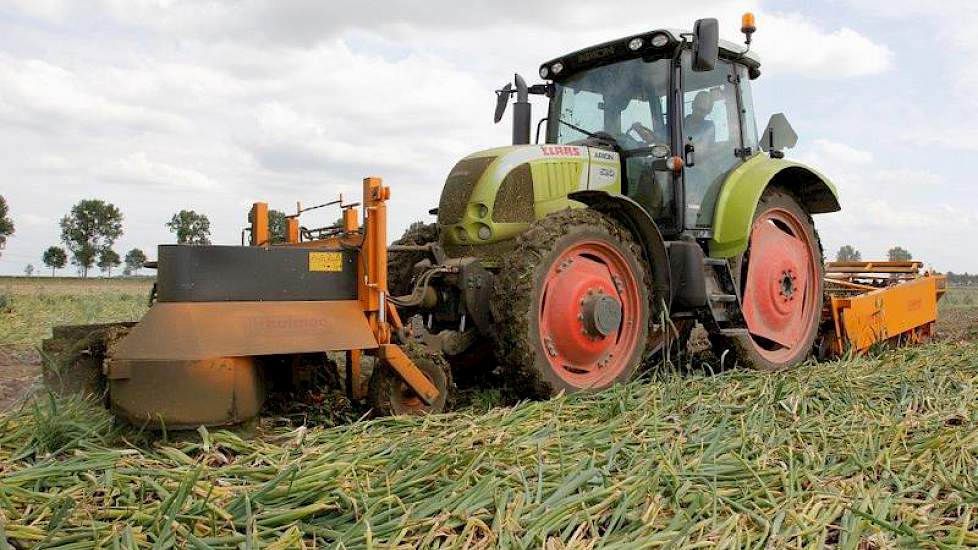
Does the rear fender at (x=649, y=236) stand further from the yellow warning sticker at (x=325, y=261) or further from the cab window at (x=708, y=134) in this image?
the yellow warning sticker at (x=325, y=261)

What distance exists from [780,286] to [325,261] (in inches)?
156

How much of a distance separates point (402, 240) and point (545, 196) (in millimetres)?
1151

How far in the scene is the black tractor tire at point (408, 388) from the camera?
13.5 feet

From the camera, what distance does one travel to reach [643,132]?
239 inches

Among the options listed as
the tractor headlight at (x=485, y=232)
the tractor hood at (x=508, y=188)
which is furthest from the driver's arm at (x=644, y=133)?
the tractor headlight at (x=485, y=232)

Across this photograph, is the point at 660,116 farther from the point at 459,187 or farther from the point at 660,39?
the point at 459,187

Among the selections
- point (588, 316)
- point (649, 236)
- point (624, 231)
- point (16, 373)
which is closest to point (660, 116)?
point (649, 236)

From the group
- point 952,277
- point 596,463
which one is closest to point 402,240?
point 596,463

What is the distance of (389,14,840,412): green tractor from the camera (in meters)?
4.83

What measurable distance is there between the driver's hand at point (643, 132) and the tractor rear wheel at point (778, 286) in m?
1.08

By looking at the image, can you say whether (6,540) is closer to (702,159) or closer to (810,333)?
(702,159)

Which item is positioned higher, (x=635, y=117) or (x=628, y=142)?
(x=635, y=117)

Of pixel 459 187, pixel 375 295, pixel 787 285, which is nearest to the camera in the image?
pixel 375 295

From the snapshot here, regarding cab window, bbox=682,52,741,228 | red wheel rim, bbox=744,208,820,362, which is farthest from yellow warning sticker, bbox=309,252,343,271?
red wheel rim, bbox=744,208,820,362
